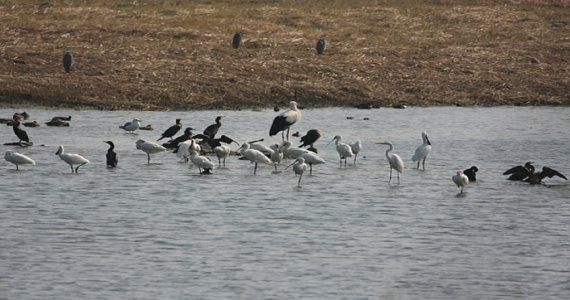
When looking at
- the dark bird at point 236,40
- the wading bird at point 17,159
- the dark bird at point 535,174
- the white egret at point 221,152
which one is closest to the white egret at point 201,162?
the white egret at point 221,152

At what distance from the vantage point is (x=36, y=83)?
3697 centimetres

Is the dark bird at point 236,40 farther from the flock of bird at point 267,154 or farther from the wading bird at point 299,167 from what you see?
the wading bird at point 299,167

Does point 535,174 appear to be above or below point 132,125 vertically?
below

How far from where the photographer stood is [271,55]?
41906mm

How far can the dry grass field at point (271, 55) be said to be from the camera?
3766 cm

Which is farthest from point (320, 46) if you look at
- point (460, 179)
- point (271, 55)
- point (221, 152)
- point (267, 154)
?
point (460, 179)

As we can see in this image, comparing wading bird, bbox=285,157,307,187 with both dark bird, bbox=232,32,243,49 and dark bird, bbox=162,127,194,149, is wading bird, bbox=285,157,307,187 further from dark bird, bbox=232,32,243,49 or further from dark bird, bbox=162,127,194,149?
dark bird, bbox=232,32,243,49

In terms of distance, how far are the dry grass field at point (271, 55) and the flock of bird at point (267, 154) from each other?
7166 mm

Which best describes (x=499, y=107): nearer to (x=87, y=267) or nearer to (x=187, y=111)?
(x=187, y=111)

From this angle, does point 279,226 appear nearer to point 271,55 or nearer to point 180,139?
point 180,139

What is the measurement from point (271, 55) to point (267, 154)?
14.3 m

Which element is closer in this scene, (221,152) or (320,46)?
(221,152)

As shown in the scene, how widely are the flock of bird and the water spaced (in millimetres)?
294

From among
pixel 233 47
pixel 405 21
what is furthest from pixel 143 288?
pixel 405 21
